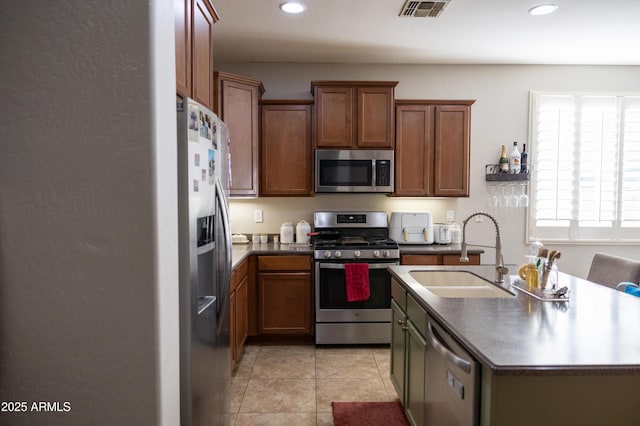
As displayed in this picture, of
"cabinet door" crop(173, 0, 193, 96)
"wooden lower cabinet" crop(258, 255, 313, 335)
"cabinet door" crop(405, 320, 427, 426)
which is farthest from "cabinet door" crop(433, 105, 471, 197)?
"cabinet door" crop(173, 0, 193, 96)

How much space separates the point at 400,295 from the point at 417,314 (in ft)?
1.17

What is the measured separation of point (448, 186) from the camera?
154 inches

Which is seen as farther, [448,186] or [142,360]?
[448,186]

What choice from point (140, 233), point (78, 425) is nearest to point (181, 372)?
point (78, 425)

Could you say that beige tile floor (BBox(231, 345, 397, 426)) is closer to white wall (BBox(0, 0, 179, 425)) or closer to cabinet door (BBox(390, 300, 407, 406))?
cabinet door (BBox(390, 300, 407, 406))

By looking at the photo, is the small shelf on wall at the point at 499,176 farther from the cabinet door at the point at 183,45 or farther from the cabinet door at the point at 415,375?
the cabinet door at the point at 183,45

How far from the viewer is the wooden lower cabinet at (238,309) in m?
2.89

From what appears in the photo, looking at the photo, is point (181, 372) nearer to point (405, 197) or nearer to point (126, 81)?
point (126, 81)

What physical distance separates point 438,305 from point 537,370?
607 mm

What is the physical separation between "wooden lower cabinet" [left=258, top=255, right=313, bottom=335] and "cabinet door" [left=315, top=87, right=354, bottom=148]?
3.65 feet

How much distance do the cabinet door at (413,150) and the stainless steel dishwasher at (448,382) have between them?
2263 millimetres

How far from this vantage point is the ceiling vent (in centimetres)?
279

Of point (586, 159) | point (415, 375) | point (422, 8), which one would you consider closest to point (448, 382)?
point (415, 375)

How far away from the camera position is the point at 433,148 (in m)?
3.89
